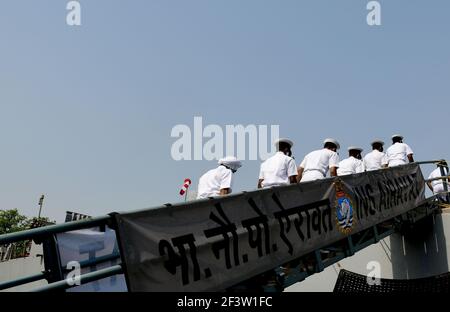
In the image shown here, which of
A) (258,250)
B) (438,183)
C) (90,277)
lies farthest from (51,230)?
(438,183)

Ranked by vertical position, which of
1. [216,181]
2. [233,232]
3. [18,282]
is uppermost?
[216,181]

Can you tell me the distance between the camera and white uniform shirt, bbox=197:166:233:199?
18.7 ft

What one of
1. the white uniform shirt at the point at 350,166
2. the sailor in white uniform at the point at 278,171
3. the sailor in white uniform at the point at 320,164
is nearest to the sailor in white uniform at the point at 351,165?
the white uniform shirt at the point at 350,166

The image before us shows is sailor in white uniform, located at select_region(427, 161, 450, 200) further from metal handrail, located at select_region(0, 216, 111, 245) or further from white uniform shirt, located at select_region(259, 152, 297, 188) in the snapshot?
metal handrail, located at select_region(0, 216, 111, 245)

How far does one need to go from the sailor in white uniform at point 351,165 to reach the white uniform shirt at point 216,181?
408cm

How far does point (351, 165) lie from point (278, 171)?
3.57m

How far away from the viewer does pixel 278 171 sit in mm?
5953

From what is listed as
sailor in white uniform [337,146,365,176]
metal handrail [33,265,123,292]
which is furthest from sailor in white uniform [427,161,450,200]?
metal handrail [33,265,123,292]

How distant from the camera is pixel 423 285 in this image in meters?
5.84

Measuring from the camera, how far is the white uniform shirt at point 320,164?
273 inches

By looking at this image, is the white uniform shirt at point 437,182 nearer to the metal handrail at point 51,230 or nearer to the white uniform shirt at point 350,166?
the white uniform shirt at point 350,166

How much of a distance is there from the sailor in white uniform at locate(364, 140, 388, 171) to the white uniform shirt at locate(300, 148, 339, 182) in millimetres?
3504

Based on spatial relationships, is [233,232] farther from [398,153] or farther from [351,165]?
[398,153]
